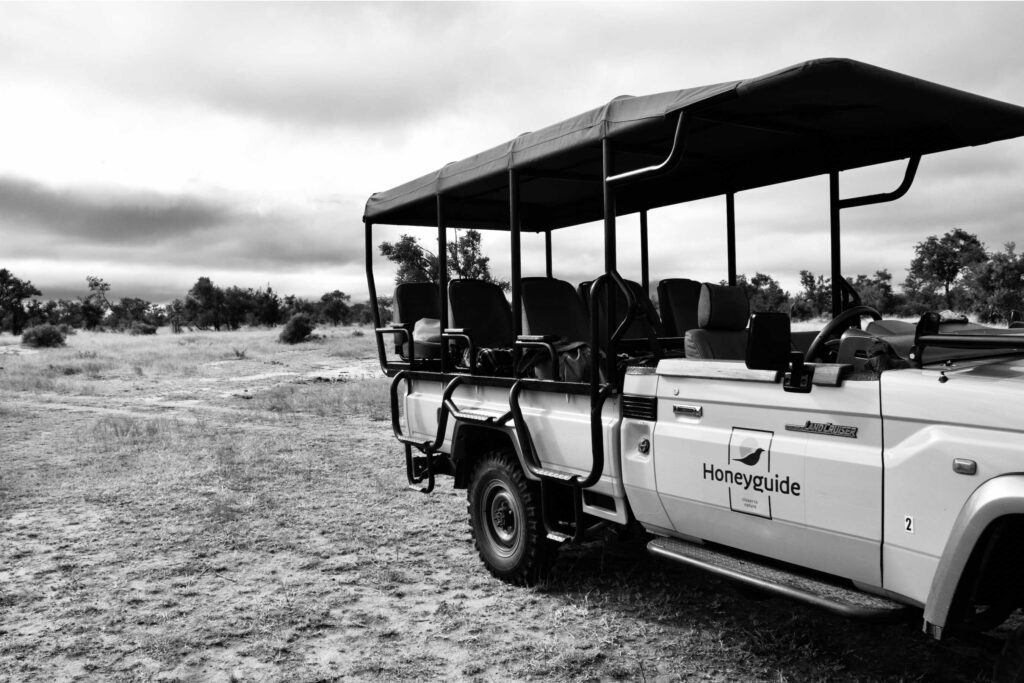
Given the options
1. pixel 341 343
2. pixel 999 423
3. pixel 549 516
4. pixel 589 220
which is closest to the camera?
pixel 999 423

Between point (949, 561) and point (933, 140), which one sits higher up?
point (933, 140)

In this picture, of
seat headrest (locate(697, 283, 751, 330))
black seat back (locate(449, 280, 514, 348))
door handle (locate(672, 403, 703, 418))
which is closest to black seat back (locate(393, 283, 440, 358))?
black seat back (locate(449, 280, 514, 348))

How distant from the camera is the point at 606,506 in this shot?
196 inches

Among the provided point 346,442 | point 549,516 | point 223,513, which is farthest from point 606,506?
point 346,442

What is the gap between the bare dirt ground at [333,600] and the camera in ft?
14.6

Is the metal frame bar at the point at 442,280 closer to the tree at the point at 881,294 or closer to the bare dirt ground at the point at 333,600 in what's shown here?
the bare dirt ground at the point at 333,600

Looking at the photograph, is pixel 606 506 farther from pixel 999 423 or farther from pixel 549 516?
pixel 999 423

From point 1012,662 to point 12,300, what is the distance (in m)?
82.8

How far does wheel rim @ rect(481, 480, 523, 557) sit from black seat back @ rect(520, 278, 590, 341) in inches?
46.7

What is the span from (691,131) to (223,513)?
5.46 m

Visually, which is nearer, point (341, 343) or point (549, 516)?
point (549, 516)

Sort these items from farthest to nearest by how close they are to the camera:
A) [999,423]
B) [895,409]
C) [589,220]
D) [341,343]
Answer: [341,343], [589,220], [895,409], [999,423]

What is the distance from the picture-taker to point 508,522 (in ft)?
19.5

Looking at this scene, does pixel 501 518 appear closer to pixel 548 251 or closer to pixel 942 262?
pixel 548 251
